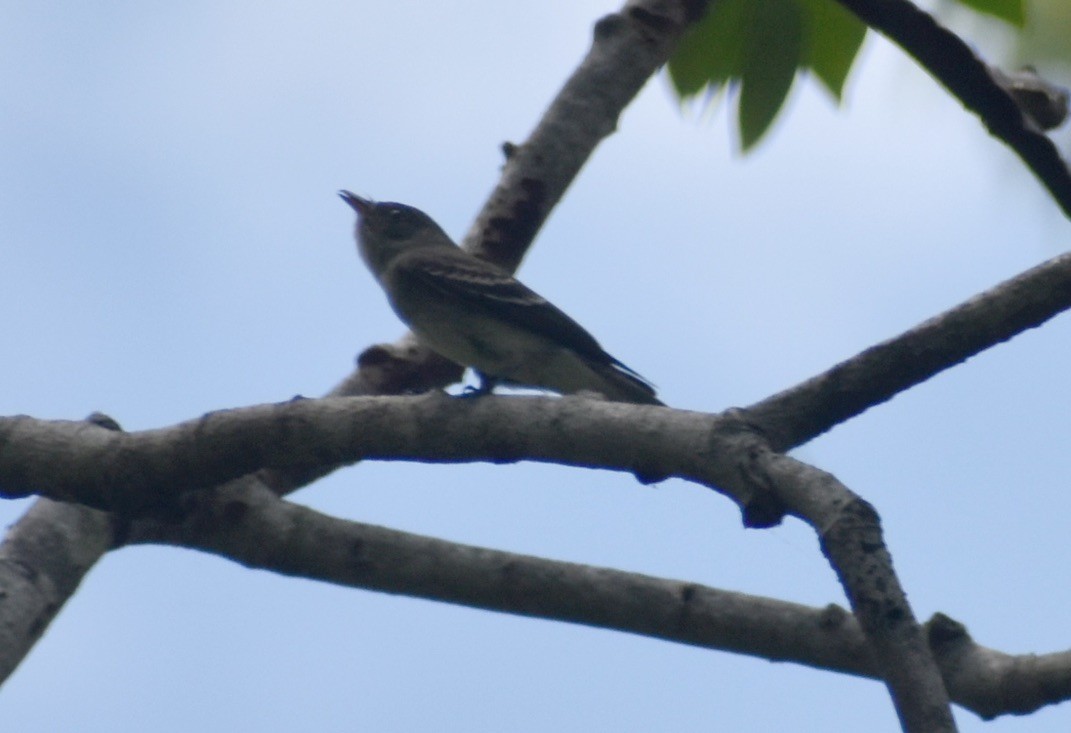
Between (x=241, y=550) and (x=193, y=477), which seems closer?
(x=193, y=477)

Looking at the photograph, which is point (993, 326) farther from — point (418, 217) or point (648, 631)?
point (418, 217)

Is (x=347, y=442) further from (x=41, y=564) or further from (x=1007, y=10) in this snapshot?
(x=1007, y=10)

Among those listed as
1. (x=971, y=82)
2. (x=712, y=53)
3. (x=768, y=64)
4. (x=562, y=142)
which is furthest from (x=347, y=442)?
(x=562, y=142)

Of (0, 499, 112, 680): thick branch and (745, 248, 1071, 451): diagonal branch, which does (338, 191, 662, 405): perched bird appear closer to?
(0, 499, 112, 680): thick branch

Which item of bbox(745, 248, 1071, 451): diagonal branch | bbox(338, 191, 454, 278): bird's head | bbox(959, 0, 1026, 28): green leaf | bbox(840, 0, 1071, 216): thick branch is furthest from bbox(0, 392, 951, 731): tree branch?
bbox(338, 191, 454, 278): bird's head

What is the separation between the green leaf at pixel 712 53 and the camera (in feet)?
20.2

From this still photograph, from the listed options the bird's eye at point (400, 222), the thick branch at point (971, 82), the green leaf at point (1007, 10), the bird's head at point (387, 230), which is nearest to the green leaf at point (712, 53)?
the green leaf at point (1007, 10)

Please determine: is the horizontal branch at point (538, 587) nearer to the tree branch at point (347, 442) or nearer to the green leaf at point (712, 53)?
the tree branch at point (347, 442)

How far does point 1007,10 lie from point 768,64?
4.18 feet

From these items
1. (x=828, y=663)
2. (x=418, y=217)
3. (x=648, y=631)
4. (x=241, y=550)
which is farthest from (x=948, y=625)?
(x=418, y=217)

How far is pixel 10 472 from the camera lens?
15.9ft

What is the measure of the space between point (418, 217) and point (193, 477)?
17.6 ft

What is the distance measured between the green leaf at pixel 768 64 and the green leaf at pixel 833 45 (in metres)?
0.04

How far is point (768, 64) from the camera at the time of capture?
594 cm
